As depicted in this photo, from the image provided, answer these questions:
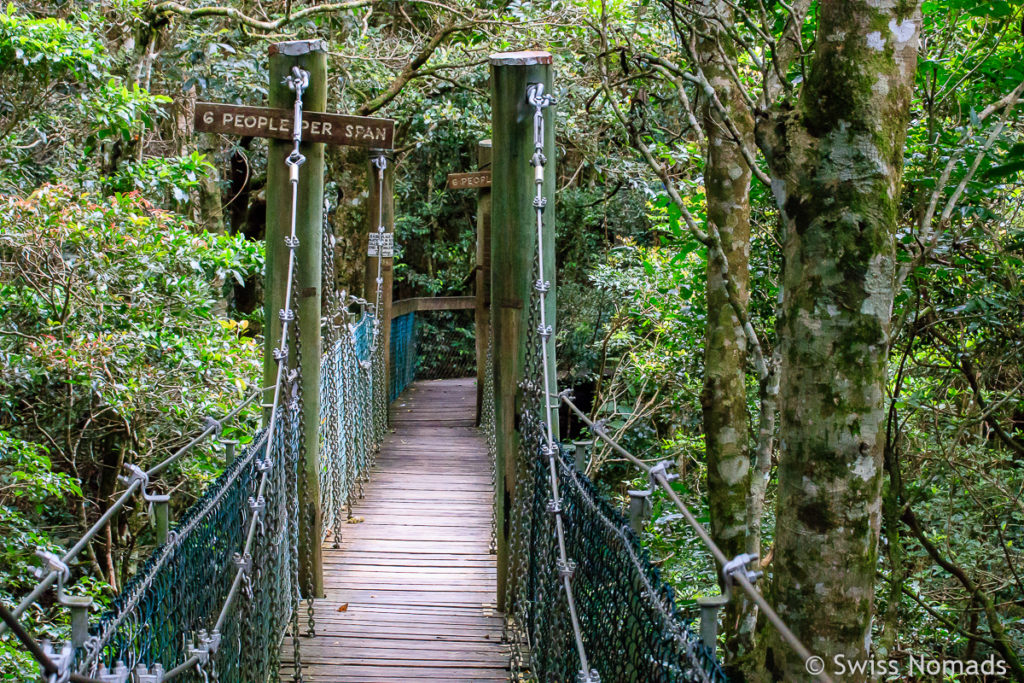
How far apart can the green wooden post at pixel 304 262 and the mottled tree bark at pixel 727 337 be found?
1.52 metres

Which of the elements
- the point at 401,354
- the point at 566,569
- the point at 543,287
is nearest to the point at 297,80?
the point at 543,287

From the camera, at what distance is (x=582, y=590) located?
7.63 feet

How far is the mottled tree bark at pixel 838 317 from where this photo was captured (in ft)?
5.54

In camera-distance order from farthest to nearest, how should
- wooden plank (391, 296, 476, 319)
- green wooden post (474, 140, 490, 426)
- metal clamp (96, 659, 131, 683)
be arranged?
wooden plank (391, 296, 476, 319) → green wooden post (474, 140, 490, 426) → metal clamp (96, 659, 131, 683)

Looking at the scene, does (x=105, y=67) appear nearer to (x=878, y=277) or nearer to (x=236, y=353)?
(x=236, y=353)

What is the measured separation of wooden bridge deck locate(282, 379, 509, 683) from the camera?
3275 millimetres

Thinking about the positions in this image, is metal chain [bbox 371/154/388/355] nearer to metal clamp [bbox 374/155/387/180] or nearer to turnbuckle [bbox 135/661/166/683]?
metal clamp [bbox 374/155/387/180]

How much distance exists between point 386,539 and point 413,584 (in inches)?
23.3

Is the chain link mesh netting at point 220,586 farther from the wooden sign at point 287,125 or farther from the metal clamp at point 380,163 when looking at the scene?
the metal clamp at point 380,163

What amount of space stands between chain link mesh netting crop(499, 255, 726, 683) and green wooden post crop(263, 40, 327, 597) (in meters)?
0.82

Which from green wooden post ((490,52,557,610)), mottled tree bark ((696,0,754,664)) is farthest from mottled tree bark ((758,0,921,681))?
green wooden post ((490,52,557,610))

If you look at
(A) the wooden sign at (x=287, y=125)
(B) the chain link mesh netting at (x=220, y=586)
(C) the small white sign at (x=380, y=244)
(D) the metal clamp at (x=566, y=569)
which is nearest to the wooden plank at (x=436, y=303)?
(C) the small white sign at (x=380, y=244)

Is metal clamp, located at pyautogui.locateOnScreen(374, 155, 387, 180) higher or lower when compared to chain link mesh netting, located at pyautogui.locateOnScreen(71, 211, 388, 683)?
higher

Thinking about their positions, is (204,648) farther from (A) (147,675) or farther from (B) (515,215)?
(B) (515,215)
